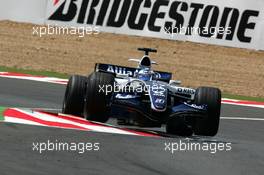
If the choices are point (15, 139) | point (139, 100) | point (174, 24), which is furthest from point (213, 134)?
point (174, 24)

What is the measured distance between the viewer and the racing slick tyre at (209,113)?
12570 millimetres

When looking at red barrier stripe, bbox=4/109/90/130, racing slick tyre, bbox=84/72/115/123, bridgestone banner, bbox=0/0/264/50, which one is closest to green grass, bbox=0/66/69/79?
bridgestone banner, bbox=0/0/264/50

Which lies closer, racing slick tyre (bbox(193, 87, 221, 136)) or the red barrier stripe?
the red barrier stripe

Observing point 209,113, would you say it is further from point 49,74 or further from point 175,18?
point 175,18

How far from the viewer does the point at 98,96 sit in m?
12.0

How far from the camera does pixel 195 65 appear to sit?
2458cm

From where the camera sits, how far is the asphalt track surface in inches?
360

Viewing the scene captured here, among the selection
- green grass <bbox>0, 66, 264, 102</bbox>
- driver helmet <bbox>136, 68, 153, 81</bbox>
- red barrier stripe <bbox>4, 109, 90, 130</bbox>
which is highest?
driver helmet <bbox>136, 68, 153, 81</bbox>

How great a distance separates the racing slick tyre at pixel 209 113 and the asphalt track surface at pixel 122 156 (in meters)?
0.13

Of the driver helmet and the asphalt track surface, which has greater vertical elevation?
the driver helmet

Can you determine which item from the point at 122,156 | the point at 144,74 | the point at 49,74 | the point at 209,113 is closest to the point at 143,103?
the point at 144,74

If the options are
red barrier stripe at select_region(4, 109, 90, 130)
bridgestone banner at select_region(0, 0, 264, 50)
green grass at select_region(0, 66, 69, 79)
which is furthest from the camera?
bridgestone banner at select_region(0, 0, 264, 50)

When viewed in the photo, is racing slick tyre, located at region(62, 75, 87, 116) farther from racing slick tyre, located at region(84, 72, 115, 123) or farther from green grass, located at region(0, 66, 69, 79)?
green grass, located at region(0, 66, 69, 79)

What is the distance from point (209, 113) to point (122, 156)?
2.62 meters
